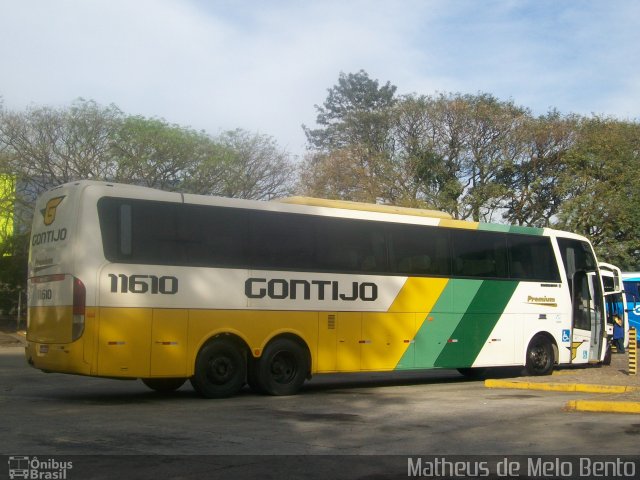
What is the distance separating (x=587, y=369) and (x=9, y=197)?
26.9 m

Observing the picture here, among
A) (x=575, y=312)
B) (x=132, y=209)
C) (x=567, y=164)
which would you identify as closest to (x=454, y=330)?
(x=575, y=312)

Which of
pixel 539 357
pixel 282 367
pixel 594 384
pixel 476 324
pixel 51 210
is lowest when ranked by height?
pixel 594 384

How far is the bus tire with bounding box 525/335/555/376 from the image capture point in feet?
59.3

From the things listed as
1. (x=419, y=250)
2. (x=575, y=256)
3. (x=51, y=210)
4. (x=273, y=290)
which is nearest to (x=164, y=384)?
(x=273, y=290)

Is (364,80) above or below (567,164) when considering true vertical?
above

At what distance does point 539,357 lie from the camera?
1831 centimetres

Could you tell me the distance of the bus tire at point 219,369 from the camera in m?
13.0

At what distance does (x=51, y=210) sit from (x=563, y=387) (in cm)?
958

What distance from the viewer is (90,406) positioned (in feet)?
39.4

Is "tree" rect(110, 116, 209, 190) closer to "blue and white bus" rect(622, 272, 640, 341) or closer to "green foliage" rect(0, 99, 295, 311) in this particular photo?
"green foliage" rect(0, 99, 295, 311)

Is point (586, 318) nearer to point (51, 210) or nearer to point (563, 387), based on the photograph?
point (563, 387)

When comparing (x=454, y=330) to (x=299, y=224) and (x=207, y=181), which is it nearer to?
(x=299, y=224)

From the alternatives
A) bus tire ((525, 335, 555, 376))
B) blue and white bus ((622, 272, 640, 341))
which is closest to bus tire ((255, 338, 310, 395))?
bus tire ((525, 335, 555, 376))

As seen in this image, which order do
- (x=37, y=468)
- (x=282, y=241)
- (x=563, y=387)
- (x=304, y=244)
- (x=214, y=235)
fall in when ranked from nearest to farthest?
(x=37, y=468) < (x=214, y=235) < (x=282, y=241) < (x=304, y=244) < (x=563, y=387)
